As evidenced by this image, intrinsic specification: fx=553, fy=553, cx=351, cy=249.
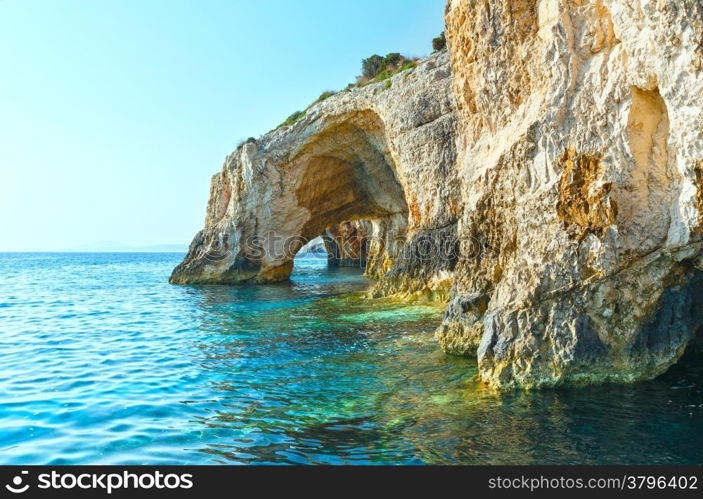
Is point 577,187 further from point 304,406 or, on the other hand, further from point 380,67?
point 380,67

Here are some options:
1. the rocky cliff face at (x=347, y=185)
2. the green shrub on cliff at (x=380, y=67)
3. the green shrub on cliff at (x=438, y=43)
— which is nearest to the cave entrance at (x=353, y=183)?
the rocky cliff face at (x=347, y=185)

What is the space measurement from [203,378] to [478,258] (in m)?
6.64

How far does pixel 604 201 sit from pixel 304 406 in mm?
5957

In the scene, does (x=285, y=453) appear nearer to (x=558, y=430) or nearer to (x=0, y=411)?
(x=558, y=430)

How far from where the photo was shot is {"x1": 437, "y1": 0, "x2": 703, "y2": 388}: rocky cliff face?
317 inches

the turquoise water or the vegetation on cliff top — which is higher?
the vegetation on cliff top

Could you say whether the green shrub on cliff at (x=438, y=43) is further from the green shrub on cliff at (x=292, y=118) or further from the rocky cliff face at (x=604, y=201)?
the rocky cliff face at (x=604, y=201)

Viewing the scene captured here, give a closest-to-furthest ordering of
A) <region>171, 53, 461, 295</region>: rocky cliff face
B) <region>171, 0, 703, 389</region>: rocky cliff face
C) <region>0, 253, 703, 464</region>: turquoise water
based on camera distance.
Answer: <region>0, 253, 703, 464</region>: turquoise water < <region>171, 0, 703, 389</region>: rocky cliff face < <region>171, 53, 461, 295</region>: rocky cliff face

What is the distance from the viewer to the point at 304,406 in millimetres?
9156

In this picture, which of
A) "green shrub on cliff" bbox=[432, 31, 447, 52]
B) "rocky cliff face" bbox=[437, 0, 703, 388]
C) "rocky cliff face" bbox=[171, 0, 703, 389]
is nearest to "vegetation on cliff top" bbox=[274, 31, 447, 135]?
"green shrub on cliff" bbox=[432, 31, 447, 52]

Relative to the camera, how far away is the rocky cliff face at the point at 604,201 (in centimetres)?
805

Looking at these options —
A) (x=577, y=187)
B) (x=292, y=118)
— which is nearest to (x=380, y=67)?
(x=292, y=118)

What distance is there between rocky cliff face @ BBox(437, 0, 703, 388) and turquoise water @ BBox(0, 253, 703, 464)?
764mm

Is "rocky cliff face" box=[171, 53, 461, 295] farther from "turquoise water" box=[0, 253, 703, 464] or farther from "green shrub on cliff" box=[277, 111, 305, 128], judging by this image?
"turquoise water" box=[0, 253, 703, 464]
